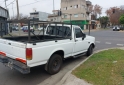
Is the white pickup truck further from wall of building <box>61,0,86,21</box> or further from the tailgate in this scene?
wall of building <box>61,0,86,21</box>

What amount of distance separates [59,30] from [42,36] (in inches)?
37.8

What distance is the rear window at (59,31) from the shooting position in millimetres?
5847

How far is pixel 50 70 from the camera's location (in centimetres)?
480

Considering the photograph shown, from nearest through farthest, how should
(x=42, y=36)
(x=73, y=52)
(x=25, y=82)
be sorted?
(x=25, y=82) → (x=73, y=52) → (x=42, y=36)

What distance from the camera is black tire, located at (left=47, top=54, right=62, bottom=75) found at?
475 cm

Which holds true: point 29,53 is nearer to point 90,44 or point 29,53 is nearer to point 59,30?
point 59,30

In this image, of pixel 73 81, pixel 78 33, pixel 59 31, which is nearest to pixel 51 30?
pixel 59 31

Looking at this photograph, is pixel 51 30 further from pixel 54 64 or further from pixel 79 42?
pixel 54 64

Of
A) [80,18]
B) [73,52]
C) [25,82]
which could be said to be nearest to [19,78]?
[25,82]

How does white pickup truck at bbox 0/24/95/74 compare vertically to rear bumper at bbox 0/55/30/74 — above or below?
above

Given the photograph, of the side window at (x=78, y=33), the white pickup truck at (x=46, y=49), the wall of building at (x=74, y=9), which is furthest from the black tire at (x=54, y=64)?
the wall of building at (x=74, y=9)

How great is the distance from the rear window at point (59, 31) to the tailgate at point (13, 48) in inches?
94.9

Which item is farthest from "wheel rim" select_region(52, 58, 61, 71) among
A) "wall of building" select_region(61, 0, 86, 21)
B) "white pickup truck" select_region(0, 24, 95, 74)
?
"wall of building" select_region(61, 0, 86, 21)

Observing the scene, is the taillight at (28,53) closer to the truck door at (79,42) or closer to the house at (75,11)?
the truck door at (79,42)
